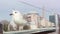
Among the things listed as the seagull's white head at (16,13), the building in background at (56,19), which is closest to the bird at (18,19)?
the seagull's white head at (16,13)

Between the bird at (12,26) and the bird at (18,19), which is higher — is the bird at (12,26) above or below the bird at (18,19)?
below

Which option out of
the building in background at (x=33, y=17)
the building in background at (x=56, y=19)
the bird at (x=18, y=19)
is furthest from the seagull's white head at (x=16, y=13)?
the building in background at (x=56, y=19)

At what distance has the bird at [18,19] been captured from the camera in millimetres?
2271

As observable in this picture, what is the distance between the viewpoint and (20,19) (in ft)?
7.45

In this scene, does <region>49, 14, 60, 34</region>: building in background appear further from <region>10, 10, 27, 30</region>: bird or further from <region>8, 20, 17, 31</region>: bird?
<region>8, 20, 17, 31</region>: bird

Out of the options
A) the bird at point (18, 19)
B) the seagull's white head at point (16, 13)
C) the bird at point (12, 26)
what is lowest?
the bird at point (12, 26)

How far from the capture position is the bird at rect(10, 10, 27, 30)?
2.27 metres

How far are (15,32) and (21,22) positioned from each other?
20 cm

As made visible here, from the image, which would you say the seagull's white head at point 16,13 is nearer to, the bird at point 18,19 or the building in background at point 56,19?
the bird at point 18,19

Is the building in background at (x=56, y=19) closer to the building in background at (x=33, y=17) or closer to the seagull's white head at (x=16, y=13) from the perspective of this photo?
the building in background at (x=33, y=17)

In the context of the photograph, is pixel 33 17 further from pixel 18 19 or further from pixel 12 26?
pixel 12 26

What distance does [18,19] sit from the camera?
7.42 ft

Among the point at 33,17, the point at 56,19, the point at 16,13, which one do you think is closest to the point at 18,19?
the point at 16,13

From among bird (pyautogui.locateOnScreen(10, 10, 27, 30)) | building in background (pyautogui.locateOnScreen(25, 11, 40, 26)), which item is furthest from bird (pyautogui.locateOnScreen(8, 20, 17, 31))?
building in background (pyautogui.locateOnScreen(25, 11, 40, 26))
